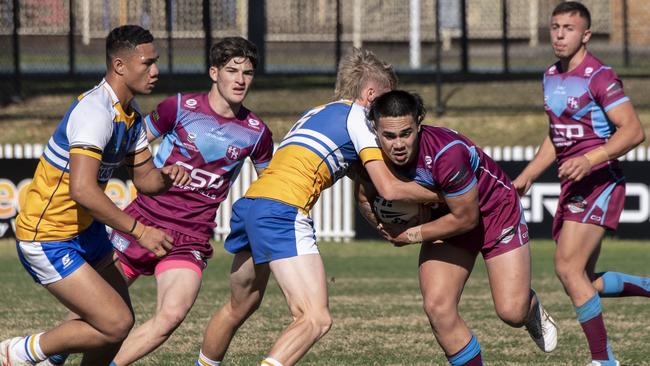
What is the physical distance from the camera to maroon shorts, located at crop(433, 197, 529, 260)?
6.32 meters

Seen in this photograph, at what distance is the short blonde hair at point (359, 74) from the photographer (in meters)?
6.09

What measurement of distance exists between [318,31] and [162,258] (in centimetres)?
1555

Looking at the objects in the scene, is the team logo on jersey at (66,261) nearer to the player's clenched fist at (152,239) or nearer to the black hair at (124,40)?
the player's clenched fist at (152,239)

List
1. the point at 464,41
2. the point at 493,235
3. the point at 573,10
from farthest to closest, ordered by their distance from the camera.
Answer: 1. the point at 464,41
2. the point at 573,10
3. the point at 493,235

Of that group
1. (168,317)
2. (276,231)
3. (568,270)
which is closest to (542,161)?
(568,270)

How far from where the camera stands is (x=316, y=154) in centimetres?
584

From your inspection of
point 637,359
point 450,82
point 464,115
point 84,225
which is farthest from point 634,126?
point 450,82

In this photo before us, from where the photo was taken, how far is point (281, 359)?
546 centimetres

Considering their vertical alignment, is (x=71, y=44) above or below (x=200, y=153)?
above

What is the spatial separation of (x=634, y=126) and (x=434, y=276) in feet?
5.68

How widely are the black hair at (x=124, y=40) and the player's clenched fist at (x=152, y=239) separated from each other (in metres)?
0.88

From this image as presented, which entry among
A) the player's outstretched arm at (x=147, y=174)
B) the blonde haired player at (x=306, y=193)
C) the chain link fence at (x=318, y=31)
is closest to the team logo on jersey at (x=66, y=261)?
the player's outstretched arm at (x=147, y=174)

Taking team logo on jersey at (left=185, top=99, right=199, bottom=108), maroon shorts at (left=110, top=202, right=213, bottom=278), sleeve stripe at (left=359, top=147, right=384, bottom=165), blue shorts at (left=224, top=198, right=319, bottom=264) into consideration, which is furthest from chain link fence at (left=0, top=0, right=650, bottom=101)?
blue shorts at (left=224, top=198, right=319, bottom=264)

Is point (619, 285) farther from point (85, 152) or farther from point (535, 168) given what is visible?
point (85, 152)
